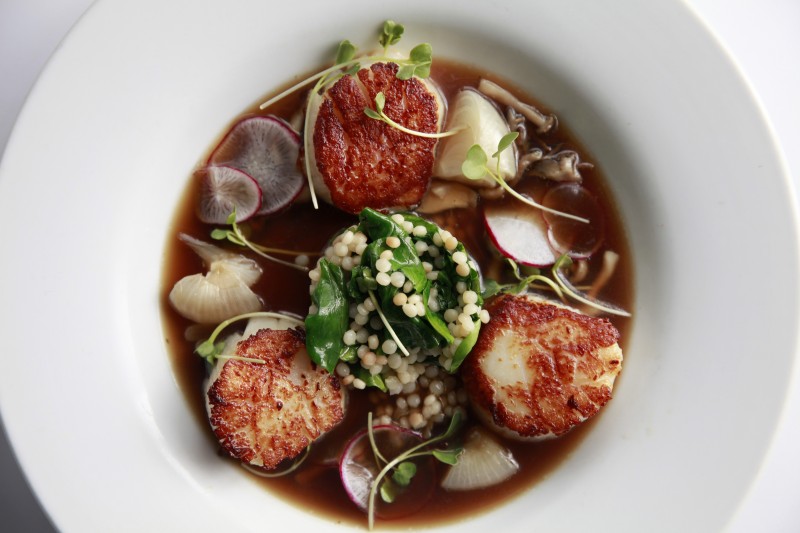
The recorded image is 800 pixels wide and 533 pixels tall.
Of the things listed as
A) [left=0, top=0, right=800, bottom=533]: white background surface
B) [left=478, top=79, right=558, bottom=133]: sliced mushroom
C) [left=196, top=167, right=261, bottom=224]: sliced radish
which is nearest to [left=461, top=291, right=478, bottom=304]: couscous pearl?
[left=478, top=79, right=558, bottom=133]: sliced mushroom

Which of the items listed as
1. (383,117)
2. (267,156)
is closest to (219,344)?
(267,156)

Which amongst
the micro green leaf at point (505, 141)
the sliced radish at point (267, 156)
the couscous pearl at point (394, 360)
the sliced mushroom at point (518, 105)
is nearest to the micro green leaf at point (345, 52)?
the sliced radish at point (267, 156)

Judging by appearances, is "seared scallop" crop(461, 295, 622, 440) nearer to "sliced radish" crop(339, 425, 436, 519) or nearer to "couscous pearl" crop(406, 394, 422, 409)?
"couscous pearl" crop(406, 394, 422, 409)

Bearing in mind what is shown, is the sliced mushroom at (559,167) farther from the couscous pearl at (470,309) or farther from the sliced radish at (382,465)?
the sliced radish at (382,465)

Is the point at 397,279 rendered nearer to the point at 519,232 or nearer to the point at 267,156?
the point at 519,232

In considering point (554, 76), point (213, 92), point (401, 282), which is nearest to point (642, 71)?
point (554, 76)
